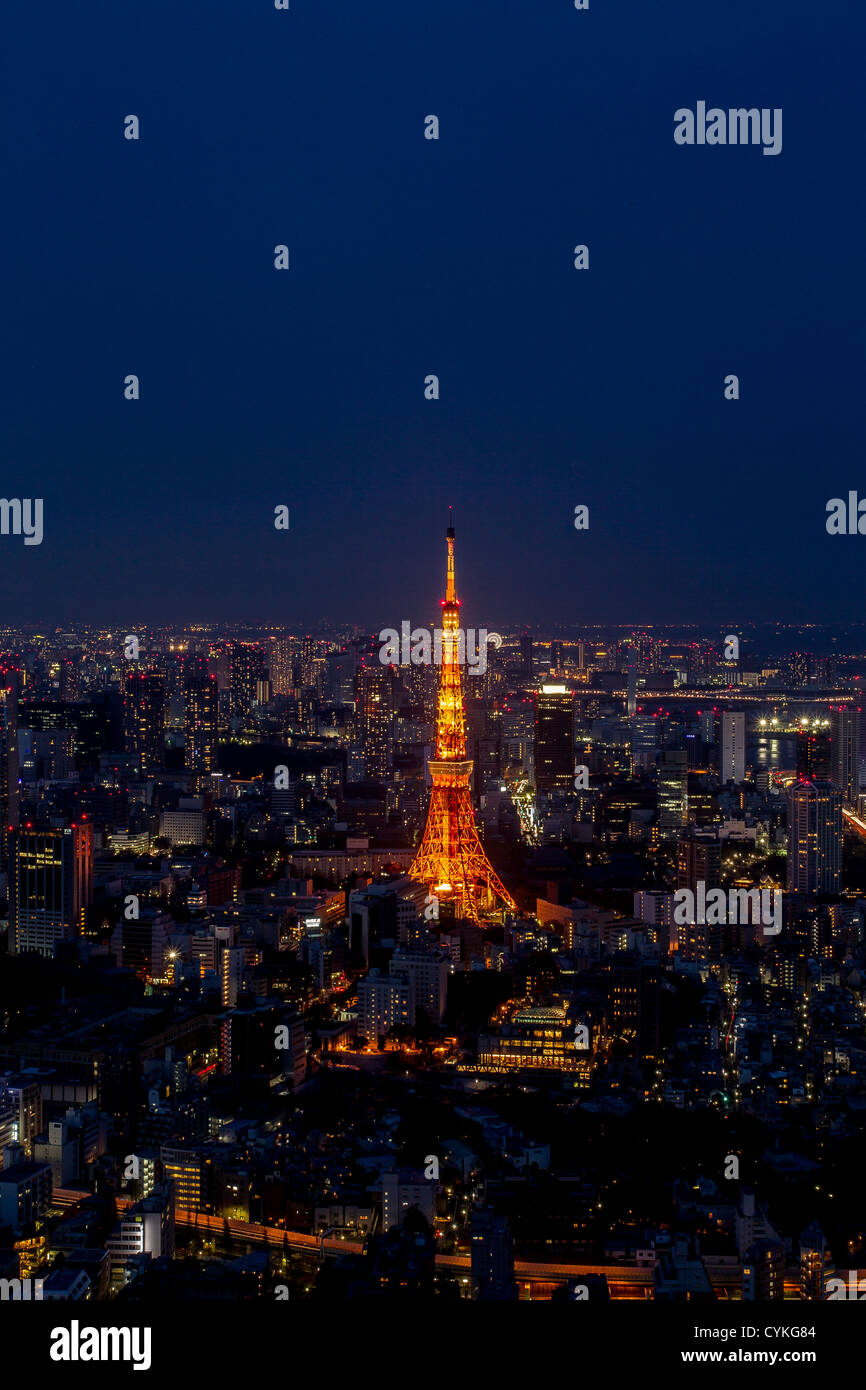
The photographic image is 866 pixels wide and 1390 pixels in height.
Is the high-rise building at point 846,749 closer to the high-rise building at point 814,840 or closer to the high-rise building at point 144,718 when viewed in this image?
the high-rise building at point 814,840

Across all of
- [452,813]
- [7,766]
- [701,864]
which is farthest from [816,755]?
[7,766]

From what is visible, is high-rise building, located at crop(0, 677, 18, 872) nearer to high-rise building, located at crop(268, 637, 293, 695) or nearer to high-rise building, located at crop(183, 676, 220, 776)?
high-rise building, located at crop(183, 676, 220, 776)

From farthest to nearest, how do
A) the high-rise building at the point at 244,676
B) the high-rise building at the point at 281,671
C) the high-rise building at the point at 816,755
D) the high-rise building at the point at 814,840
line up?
the high-rise building at the point at 281,671 < the high-rise building at the point at 244,676 < the high-rise building at the point at 816,755 < the high-rise building at the point at 814,840

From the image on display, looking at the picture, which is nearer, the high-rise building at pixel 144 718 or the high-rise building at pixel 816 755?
the high-rise building at pixel 816 755

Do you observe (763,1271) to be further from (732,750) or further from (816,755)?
(732,750)

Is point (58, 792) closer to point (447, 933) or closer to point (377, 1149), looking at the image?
point (447, 933)

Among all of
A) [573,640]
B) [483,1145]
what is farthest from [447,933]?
[573,640]

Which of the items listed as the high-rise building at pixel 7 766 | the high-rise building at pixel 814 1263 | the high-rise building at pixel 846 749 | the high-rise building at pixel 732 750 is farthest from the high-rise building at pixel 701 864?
the high-rise building at pixel 814 1263
